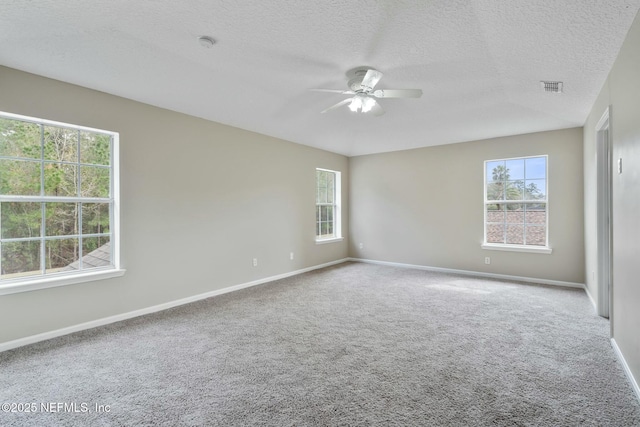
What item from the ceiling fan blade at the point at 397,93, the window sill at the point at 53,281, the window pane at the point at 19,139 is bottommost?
the window sill at the point at 53,281

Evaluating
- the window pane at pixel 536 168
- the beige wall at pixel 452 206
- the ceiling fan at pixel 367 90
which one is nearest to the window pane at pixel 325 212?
the beige wall at pixel 452 206

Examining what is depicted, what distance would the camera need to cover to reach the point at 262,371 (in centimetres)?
233

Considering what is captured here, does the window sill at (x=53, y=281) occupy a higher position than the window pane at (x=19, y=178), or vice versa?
the window pane at (x=19, y=178)

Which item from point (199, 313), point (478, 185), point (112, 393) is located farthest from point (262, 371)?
point (478, 185)

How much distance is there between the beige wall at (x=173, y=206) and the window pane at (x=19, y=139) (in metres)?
0.15

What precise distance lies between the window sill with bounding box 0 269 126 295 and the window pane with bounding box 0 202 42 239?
16.9 inches

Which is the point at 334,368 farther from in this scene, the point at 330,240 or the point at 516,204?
the point at 516,204

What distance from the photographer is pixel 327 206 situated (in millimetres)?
6676

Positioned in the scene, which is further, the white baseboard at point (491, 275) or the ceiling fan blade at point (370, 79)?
the white baseboard at point (491, 275)

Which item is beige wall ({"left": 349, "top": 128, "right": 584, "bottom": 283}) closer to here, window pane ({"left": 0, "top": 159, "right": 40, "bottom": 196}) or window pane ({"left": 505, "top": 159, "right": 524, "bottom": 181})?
window pane ({"left": 505, "top": 159, "right": 524, "bottom": 181})

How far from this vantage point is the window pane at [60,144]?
9.95ft

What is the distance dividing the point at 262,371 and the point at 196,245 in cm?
235

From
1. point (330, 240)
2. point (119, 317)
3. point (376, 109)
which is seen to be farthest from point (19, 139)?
point (330, 240)

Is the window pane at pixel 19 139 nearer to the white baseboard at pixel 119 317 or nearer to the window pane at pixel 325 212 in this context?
the white baseboard at pixel 119 317
